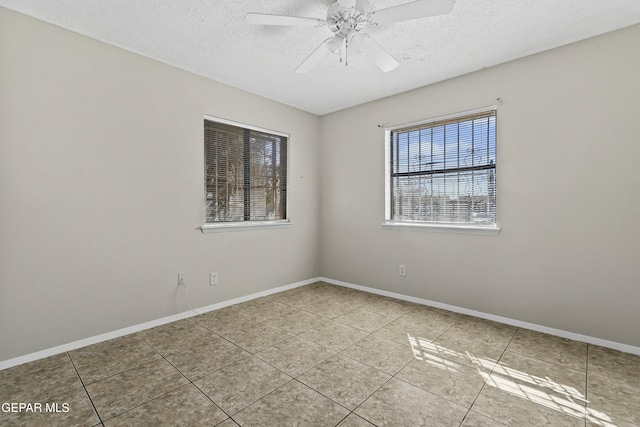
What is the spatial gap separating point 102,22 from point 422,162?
3.13m

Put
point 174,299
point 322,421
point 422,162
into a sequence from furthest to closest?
point 422,162 → point 174,299 → point 322,421

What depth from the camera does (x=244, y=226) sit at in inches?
136

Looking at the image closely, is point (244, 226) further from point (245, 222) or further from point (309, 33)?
point (309, 33)

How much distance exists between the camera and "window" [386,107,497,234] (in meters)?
3.00

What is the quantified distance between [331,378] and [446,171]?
93.6 inches

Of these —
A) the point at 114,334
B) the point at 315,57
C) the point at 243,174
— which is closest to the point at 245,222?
the point at 243,174

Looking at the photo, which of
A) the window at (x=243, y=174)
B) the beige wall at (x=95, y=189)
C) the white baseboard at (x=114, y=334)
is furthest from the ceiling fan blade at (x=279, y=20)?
the white baseboard at (x=114, y=334)

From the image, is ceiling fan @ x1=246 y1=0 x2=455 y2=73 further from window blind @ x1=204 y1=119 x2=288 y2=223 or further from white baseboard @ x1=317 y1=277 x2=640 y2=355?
white baseboard @ x1=317 y1=277 x2=640 y2=355

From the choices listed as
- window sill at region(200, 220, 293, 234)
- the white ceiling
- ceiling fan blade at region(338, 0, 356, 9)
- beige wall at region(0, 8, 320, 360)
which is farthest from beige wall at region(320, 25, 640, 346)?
beige wall at region(0, 8, 320, 360)

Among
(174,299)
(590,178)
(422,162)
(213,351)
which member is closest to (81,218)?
(174,299)

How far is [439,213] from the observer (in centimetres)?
333

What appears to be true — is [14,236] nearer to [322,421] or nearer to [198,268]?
[198,268]

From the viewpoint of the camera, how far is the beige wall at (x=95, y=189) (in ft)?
6.90

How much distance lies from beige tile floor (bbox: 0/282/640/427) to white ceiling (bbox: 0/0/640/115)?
7.95 feet
